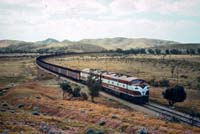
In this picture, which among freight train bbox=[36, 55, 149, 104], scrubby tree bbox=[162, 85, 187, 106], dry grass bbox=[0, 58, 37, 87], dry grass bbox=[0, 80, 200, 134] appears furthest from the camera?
→ dry grass bbox=[0, 58, 37, 87]

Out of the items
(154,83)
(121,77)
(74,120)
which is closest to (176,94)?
(121,77)

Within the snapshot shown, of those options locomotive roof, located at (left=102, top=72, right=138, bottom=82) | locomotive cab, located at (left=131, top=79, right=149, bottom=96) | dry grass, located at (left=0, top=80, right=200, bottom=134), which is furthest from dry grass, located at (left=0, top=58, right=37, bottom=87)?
locomotive cab, located at (left=131, top=79, right=149, bottom=96)

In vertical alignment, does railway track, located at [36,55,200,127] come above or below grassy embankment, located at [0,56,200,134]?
below

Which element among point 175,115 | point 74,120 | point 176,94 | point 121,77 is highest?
point 121,77

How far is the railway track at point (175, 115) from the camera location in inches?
1697

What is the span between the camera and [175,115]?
47.4m

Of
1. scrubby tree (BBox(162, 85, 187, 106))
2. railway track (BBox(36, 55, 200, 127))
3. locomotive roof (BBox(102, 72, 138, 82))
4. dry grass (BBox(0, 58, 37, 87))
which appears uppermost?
locomotive roof (BBox(102, 72, 138, 82))

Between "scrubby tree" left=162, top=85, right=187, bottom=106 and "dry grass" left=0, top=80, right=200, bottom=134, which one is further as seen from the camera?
"scrubby tree" left=162, top=85, right=187, bottom=106

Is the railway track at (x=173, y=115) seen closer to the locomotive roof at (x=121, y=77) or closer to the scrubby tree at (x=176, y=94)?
the scrubby tree at (x=176, y=94)

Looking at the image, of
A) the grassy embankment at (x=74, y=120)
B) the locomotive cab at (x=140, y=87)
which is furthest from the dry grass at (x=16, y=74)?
the locomotive cab at (x=140, y=87)

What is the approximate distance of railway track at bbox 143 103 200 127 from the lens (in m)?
43.1

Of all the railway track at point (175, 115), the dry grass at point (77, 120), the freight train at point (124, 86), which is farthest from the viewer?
the freight train at point (124, 86)

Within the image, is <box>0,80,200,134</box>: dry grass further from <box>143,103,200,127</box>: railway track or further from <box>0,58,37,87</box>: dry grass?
<box>0,58,37,87</box>: dry grass

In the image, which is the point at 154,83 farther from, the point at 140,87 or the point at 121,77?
the point at 140,87
